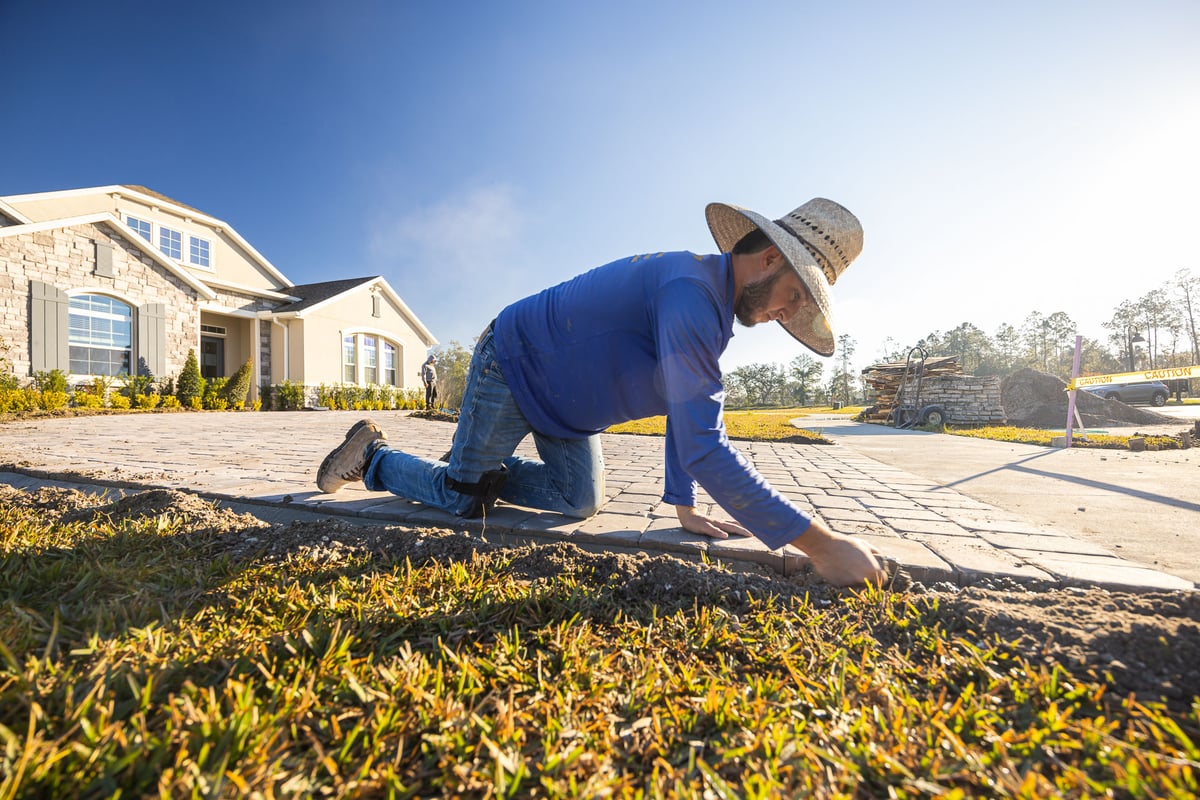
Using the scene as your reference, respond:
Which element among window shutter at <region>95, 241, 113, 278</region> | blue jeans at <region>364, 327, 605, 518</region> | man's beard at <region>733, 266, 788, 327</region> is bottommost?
blue jeans at <region>364, 327, 605, 518</region>

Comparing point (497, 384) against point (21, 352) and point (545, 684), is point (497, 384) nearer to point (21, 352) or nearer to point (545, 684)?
point (545, 684)

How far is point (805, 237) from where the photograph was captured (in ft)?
6.02

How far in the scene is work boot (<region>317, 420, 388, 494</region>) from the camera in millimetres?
2801

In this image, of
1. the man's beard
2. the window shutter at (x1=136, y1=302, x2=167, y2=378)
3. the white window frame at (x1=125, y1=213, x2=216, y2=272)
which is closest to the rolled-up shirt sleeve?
the man's beard

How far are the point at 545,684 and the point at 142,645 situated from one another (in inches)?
37.0

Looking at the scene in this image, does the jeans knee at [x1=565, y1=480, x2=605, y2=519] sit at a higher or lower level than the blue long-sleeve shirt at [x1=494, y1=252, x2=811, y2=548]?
lower

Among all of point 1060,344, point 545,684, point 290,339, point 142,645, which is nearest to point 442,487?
point 142,645

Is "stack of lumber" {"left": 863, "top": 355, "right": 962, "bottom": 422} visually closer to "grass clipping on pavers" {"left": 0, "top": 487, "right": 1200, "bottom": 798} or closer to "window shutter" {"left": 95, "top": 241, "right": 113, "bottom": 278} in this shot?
"grass clipping on pavers" {"left": 0, "top": 487, "right": 1200, "bottom": 798}

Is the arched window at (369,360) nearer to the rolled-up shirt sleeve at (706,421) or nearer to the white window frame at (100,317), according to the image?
the white window frame at (100,317)

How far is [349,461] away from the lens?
9.21 ft

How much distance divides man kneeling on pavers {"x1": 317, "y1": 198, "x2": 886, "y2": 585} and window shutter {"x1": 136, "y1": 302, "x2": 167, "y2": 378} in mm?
14182

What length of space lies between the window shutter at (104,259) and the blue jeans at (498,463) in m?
14.7

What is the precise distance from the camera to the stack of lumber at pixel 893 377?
13102 mm

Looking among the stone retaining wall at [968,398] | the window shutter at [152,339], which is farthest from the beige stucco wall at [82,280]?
the stone retaining wall at [968,398]
